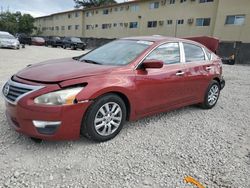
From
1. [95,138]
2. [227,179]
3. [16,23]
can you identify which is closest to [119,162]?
[95,138]

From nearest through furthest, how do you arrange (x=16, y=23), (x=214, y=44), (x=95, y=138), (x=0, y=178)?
(x=0, y=178), (x=95, y=138), (x=214, y=44), (x=16, y=23)

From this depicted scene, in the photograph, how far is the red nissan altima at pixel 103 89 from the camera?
8.69 ft

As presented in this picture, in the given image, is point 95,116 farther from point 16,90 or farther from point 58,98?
point 16,90

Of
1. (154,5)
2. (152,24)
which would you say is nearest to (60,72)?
(152,24)

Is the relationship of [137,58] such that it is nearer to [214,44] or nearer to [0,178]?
[0,178]

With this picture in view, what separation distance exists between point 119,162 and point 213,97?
326cm

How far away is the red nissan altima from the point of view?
2648 millimetres

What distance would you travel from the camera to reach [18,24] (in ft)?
187

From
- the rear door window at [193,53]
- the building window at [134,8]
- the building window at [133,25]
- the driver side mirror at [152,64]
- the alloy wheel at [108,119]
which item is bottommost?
the alloy wheel at [108,119]

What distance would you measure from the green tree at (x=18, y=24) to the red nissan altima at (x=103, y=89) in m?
59.5

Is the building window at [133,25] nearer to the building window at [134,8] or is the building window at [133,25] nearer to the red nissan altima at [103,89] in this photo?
the building window at [134,8]

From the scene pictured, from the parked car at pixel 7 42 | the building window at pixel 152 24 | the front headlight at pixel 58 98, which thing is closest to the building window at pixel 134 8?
the building window at pixel 152 24

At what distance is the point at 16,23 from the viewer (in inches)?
2276

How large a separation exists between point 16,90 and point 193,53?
11.1 ft
